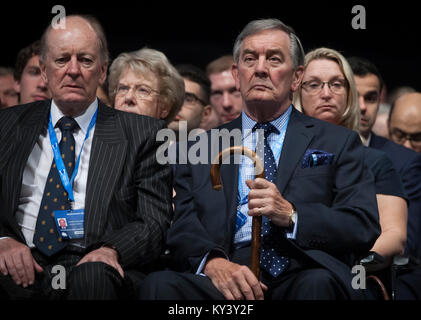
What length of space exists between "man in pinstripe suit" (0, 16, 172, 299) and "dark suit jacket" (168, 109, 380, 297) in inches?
5.6

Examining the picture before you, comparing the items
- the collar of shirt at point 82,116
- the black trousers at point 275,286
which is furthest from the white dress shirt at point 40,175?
the black trousers at point 275,286

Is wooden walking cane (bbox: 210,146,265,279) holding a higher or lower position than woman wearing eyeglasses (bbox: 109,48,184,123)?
lower

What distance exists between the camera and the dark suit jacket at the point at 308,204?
3.03m

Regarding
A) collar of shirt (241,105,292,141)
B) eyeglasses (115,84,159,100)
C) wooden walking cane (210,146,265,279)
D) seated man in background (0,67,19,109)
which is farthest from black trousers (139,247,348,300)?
seated man in background (0,67,19,109)

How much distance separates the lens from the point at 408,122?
543 centimetres

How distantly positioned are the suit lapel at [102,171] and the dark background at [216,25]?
288cm

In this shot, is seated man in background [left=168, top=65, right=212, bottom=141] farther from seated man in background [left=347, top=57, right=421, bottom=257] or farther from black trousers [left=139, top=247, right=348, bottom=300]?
black trousers [left=139, top=247, right=348, bottom=300]

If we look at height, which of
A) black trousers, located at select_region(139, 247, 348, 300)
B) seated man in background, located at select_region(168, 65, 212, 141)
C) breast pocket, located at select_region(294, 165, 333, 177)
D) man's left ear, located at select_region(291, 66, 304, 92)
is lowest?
black trousers, located at select_region(139, 247, 348, 300)

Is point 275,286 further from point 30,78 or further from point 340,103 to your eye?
point 30,78

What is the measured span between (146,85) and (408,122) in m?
2.22

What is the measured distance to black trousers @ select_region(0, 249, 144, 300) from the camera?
283cm

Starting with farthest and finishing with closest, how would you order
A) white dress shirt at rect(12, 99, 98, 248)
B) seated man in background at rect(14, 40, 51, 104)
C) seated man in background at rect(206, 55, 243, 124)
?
seated man in background at rect(206, 55, 243, 124) < seated man in background at rect(14, 40, 51, 104) < white dress shirt at rect(12, 99, 98, 248)
